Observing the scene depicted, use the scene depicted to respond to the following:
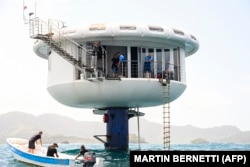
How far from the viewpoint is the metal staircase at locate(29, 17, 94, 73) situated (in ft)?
94.8

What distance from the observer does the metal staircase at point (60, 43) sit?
94.8 ft

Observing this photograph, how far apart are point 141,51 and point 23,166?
37.4 feet

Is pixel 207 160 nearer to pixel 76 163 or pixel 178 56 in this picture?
pixel 76 163

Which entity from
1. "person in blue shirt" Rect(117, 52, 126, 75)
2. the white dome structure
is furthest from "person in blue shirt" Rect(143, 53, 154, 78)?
"person in blue shirt" Rect(117, 52, 126, 75)

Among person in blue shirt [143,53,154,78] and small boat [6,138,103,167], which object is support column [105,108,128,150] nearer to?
person in blue shirt [143,53,154,78]

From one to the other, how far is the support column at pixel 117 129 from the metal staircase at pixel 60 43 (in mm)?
5462

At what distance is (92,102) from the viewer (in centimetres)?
3158

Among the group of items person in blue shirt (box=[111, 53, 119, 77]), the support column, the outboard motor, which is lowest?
the outboard motor

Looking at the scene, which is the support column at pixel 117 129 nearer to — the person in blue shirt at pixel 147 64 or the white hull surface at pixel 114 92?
the white hull surface at pixel 114 92

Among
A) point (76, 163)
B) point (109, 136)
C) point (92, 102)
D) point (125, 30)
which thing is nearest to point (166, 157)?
point (76, 163)

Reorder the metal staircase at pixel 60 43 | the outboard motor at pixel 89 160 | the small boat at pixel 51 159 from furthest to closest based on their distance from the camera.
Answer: the metal staircase at pixel 60 43 → the small boat at pixel 51 159 → the outboard motor at pixel 89 160

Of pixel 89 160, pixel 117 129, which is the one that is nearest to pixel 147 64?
pixel 117 129

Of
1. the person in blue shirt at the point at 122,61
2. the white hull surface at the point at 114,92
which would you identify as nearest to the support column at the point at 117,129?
the white hull surface at the point at 114,92

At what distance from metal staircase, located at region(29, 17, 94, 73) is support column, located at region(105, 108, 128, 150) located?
5.46m
